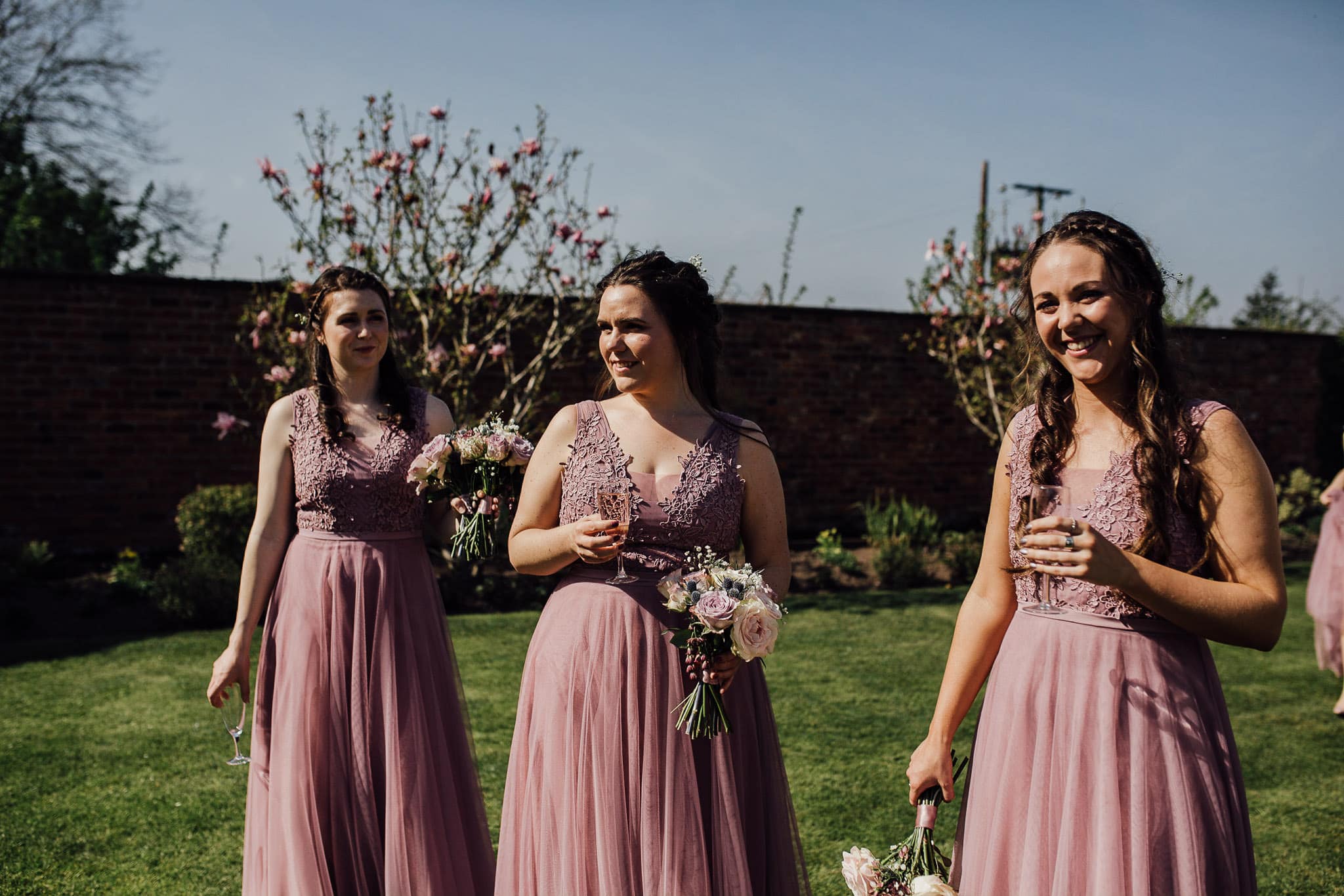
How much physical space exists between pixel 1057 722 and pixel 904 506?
408 inches

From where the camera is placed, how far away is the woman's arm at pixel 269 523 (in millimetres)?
3828

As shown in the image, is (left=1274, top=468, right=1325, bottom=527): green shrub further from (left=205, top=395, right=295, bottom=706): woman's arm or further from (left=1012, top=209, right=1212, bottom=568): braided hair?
(left=205, top=395, right=295, bottom=706): woman's arm

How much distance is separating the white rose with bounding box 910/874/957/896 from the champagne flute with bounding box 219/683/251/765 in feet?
7.96

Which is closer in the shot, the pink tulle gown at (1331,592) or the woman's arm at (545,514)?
the woman's arm at (545,514)

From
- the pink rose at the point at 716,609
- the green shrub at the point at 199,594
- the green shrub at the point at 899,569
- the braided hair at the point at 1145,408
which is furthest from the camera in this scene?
the green shrub at the point at 899,569

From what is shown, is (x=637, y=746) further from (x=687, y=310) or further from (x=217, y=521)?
(x=217, y=521)

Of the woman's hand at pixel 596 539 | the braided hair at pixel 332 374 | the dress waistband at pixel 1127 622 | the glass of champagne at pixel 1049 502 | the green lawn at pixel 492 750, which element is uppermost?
the braided hair at pixel 332 374

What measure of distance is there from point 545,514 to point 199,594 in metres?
6.75

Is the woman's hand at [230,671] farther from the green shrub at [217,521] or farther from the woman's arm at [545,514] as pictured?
the green shrub at [217,521]

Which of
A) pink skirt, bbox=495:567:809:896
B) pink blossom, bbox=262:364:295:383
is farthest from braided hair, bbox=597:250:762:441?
pink blossom, bbox=262:364:295:383

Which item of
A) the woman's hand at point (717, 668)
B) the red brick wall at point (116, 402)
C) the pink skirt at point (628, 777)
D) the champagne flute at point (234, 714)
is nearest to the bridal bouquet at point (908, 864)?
the pink skirt at point (628, 777)

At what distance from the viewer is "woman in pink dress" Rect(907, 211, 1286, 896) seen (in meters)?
2.14

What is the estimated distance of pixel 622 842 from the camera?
2846 mm

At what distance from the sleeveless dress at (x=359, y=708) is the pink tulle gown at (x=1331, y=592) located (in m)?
6.26
